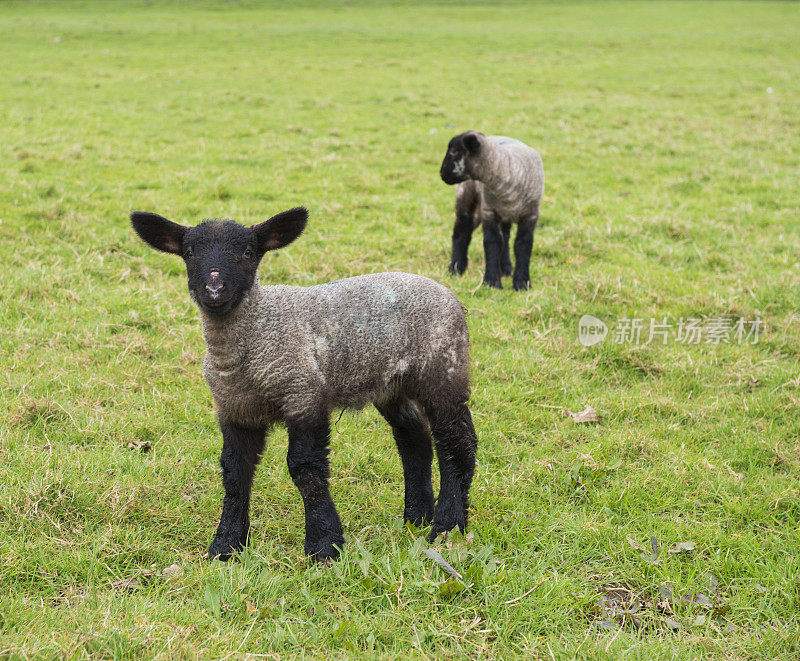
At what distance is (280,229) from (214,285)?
0.61 meters

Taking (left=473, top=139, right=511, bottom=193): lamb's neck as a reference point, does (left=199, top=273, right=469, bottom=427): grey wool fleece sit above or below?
below

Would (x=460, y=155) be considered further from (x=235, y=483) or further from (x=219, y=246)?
(x=235, y=483)

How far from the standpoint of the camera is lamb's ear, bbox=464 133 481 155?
348 inches

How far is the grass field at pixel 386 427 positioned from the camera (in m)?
3.90

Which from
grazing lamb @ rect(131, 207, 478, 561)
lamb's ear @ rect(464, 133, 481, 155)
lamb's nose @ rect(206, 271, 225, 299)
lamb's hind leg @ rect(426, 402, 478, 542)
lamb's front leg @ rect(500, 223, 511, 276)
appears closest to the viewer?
lamb's nose @ rect(206, 271, 225, 299)

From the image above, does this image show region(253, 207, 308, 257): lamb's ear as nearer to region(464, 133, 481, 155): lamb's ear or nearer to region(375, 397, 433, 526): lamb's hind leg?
region(375, 397, 433, 526): lamb's hind leg

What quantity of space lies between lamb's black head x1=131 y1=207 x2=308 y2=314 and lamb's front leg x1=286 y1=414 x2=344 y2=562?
839 mm

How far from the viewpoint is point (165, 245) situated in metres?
4.50

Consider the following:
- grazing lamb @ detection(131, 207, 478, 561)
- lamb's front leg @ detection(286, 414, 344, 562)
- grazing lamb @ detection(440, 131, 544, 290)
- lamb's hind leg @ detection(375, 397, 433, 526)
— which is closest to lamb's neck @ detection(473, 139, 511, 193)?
grazing lamb @ detection(440, 131, 544, 290)

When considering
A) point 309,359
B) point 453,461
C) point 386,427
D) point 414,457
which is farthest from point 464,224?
point 309,359

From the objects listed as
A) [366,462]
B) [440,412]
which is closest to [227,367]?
[440,412]

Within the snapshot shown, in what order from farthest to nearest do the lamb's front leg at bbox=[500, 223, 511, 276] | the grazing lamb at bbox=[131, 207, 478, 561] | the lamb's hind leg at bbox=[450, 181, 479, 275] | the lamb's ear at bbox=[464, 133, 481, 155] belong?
the lamb's front leg at bbox=[500, 223, 511, 276]
the lamb's hind leg at bbox=[450, 181, 479, 275]
the lamb's ear at bbox=[464, 133, 481, 155]
the grazing lamb at bbox=[131, 207, 478, 561]

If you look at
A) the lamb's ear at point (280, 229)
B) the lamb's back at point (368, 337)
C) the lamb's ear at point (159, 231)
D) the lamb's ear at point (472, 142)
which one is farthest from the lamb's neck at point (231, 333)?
the lamb's ear at point (472, 142)

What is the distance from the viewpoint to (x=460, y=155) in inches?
350
